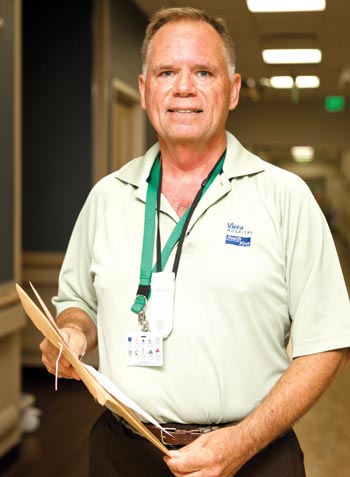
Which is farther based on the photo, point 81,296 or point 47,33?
point 47,33

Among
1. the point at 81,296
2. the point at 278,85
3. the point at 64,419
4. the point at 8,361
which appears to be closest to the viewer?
the point at 81,296

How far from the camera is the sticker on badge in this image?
1537mm

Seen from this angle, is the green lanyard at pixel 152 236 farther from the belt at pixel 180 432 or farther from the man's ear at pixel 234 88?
the belt at pixel 180 432

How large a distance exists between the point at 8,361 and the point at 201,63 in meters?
2.89

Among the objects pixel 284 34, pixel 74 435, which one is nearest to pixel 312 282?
pixel 74 435

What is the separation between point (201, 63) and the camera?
1600 millimetres

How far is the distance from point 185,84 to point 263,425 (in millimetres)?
753

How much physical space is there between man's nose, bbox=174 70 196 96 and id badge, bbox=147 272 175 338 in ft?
1.33

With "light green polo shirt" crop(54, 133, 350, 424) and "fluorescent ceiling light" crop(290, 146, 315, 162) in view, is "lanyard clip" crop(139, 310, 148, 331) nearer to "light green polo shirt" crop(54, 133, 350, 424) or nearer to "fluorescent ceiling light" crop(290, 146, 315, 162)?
"light green polo shirt" crop(54, 133, 350, 424)

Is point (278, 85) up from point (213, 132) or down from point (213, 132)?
up

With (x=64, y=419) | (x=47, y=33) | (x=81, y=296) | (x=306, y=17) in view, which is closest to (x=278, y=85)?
(x=306, y=17)

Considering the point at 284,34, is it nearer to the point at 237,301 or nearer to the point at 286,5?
the point at 286,5

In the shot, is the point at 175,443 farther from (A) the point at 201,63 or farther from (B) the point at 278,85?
(B) the point at 278,85

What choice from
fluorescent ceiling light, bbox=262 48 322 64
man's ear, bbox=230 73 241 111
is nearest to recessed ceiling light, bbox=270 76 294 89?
fluorescent ceiling light, bbox=262 48 322 64
